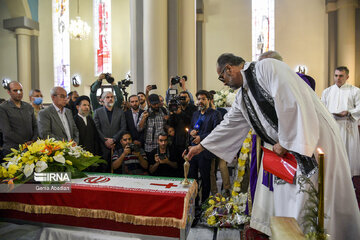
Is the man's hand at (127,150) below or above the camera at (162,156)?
above

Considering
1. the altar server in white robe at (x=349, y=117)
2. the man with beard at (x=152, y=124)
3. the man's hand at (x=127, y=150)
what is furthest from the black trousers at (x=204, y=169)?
the altar server in white robe at (x=349, y=117)

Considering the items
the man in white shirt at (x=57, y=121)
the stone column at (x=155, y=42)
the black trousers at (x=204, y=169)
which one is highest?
the stone column at (x=155, y=42)

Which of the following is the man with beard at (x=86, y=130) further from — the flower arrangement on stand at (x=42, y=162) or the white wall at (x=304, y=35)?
the white wall at (x=304, y=35)

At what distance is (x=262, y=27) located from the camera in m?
12.1

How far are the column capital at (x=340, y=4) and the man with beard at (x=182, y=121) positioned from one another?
8.93m

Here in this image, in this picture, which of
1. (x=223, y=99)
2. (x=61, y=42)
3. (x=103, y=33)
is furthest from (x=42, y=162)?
(x=61, y=42)

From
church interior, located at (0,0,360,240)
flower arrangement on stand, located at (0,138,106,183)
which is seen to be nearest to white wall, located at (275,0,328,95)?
church interior, located at (0,0,360,240)

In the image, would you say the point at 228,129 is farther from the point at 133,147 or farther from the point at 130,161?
the point at 130,161

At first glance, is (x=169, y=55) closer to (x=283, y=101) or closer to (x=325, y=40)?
(x=283, y=101)

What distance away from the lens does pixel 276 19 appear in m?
11.8

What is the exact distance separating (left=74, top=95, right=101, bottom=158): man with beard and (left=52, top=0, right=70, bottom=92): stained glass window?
10897 mm

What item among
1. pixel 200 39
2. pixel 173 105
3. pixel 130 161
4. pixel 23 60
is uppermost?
Result: pixel 200 39

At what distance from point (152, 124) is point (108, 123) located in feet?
2.30

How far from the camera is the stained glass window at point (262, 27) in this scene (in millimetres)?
12039
